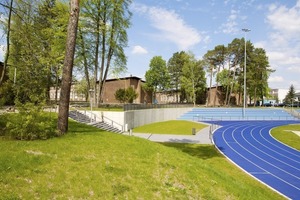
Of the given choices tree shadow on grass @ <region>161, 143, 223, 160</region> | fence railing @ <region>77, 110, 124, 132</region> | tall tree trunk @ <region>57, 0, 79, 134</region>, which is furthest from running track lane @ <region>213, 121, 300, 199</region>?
tall tree trunk @ <region>57, 0, 79, 134</region>

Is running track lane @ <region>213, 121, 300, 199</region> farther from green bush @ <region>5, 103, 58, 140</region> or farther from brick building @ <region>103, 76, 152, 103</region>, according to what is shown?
brick building @ <region>103, 76, 152, 103</region>

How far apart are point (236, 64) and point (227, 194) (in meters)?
74.8

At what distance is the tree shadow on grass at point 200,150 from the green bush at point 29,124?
13.9 meters

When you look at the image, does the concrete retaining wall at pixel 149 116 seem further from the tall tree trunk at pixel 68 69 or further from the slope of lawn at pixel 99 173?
the slope of lawn at pixel 99 173

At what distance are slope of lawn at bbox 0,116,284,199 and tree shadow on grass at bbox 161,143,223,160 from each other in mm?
11475

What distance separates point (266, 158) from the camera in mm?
22516

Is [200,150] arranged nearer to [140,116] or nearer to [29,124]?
[140,116]

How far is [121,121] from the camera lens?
32688 mm

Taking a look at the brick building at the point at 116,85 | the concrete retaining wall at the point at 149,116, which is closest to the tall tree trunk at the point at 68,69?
the concrete retaining wall at the point at 149,116

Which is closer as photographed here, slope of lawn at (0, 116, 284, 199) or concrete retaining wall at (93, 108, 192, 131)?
slope of lawn at (0, 116, 284, 199)

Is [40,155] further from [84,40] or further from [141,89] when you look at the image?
[141,89]

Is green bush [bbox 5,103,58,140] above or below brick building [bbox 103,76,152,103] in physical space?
below

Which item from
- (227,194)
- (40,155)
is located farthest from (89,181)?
(227,194)

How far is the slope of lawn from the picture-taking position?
7.07 meters
